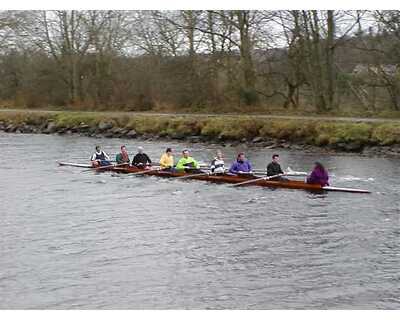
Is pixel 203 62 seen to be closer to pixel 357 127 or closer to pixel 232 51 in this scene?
pixel 232 51

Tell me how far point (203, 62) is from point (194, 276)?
22605 millimetres

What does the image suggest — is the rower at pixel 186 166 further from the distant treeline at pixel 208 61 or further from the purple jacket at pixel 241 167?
the distant treeline at pixel 208 61

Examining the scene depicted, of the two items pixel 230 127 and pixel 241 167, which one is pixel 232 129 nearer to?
pixel 230 127

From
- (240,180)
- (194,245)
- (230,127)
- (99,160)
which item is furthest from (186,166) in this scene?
(230,127)

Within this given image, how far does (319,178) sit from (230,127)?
11841 millimetres

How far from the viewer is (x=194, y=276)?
10039 millimetres

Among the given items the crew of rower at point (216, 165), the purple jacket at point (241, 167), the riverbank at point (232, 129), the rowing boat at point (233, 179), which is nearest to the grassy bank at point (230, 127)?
the riverbank at point (232, 129)

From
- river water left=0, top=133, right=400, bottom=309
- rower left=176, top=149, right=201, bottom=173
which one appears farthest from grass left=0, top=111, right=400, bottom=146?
rower left=176, top=149, right=201, bottom=173

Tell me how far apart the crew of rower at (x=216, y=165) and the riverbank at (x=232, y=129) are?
5.94 meters

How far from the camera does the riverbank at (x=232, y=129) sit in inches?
982

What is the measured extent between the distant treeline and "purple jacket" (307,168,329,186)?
9.19 meters

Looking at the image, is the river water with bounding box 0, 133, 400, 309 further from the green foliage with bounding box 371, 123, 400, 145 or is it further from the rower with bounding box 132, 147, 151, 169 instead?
the green foliage with bounding box 371, 123, 400, 145

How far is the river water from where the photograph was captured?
919 centimetres

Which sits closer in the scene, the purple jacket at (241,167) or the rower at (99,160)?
the purple jacket at (241,167)
